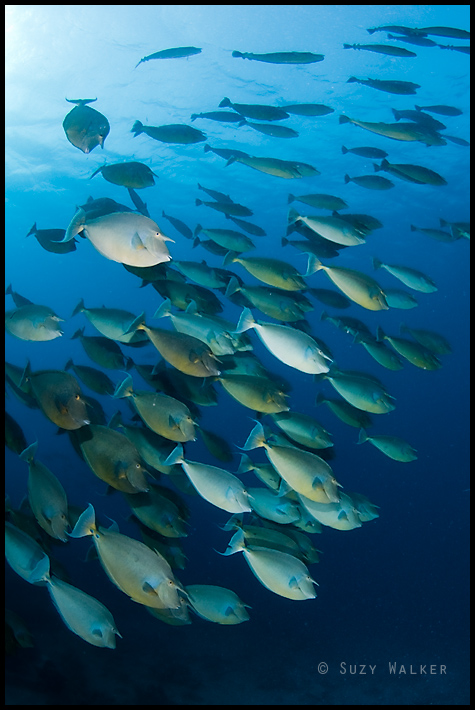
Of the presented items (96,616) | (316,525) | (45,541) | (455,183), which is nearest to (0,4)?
(45,541)

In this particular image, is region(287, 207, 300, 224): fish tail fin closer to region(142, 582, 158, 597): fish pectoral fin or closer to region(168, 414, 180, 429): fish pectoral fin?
region(168, 414, 180, 429): fish pectoral fin

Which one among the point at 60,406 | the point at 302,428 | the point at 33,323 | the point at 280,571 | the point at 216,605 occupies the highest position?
the point at 33,323

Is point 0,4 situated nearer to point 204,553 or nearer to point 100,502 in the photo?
point 204,553

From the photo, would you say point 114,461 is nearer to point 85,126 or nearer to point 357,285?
point 357,285

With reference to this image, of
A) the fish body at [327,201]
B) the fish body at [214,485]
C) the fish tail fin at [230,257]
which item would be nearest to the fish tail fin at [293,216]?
the fish tail fin at [230,257]

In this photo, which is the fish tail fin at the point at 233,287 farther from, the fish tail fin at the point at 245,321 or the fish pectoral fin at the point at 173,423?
the fish pectoral fin at the point at 173,423

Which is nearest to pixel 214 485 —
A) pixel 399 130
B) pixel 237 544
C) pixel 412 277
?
pixel 237 544

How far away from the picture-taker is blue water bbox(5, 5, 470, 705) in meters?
7.15

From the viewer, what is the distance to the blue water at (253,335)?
7148 millimetres

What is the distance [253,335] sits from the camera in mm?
16812

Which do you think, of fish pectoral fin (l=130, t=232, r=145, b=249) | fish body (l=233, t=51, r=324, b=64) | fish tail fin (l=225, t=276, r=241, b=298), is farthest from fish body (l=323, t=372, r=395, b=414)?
fish body (l=233, t=51, r=324, b=64)

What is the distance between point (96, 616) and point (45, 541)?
1.04 metres

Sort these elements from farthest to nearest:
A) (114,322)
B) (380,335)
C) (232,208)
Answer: (232,208), (380,335), (114,322)

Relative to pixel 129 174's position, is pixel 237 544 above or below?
below
